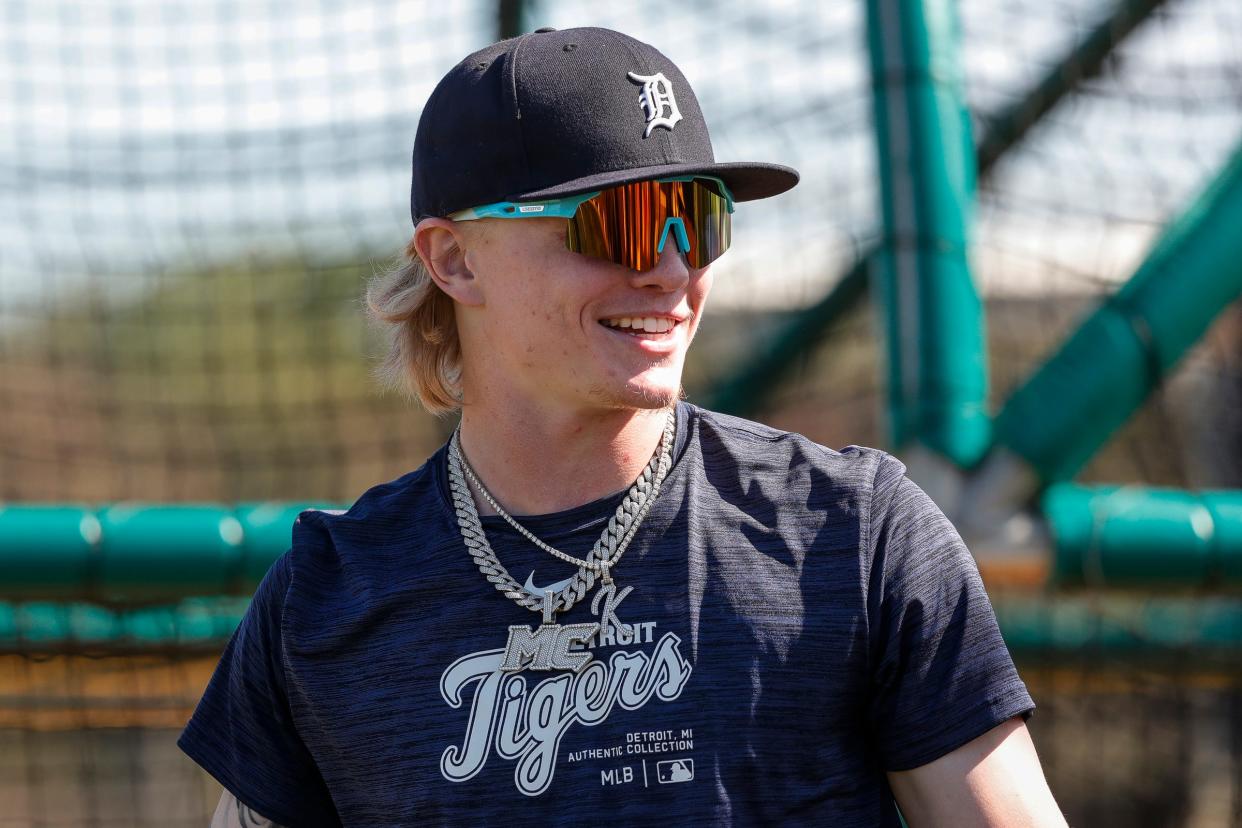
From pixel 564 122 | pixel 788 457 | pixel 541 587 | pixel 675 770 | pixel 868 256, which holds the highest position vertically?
pixel 868 256

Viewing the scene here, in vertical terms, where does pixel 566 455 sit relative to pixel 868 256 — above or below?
below

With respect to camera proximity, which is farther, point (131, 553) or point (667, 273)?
point (131, 553)

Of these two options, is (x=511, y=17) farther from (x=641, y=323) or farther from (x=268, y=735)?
(x=268, y=735)

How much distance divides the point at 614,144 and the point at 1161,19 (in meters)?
2.57

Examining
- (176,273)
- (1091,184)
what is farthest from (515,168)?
(176,273)

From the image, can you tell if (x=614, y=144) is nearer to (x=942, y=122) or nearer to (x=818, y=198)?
(x=942, y=122)

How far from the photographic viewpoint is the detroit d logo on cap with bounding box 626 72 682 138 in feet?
4.84

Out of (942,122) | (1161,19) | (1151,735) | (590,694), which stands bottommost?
(1151,735)

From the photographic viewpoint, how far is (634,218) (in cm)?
146

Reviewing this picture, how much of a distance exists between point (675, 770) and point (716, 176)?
0.66m

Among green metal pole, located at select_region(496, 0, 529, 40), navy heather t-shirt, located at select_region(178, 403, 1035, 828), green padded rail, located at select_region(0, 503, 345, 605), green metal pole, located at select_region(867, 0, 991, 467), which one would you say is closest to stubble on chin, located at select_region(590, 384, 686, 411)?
Result: navy heather t-shirt, located at select_region(178, 403, 1035, 828)

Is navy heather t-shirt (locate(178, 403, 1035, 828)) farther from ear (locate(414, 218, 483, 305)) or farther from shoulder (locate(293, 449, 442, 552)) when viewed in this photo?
ear (locate(414, 218, 483, 305))

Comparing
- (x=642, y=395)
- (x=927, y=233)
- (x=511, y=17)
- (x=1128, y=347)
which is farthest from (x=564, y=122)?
(x=511, y=17)

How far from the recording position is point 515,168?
149 cm
